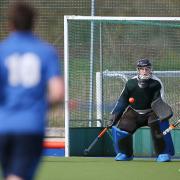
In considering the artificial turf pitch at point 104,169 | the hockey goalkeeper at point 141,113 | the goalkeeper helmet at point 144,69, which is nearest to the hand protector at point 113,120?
the hockey goalkeeper at point 141,113

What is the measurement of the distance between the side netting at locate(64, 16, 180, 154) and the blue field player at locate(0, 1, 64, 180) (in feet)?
23.2

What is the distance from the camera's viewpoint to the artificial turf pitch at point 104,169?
30.2 ft

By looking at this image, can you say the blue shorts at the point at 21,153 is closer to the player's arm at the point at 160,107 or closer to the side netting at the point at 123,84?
the player's arm at the point at 160,107

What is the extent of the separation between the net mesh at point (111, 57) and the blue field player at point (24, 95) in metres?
7.11

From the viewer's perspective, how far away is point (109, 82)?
12.2m

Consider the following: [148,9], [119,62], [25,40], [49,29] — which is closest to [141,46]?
[119,62]

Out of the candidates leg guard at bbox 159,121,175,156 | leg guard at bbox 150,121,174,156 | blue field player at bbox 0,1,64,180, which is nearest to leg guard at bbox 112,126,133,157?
leg guard at bbox 150,121,174,156

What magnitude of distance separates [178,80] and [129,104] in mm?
1163

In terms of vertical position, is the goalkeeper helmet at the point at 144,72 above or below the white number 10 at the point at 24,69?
below

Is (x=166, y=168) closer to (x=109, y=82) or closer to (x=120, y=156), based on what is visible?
(x=120, y=156)

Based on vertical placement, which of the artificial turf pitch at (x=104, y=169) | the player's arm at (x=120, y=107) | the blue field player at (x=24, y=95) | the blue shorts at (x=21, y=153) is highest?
the blue field player at (x=24, y=95)

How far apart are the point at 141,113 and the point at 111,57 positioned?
140cm

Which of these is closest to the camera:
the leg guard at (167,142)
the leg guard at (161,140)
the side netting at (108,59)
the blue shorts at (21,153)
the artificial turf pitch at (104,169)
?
the blue shorts at (21,153)

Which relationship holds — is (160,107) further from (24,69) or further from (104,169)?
(24,69)
